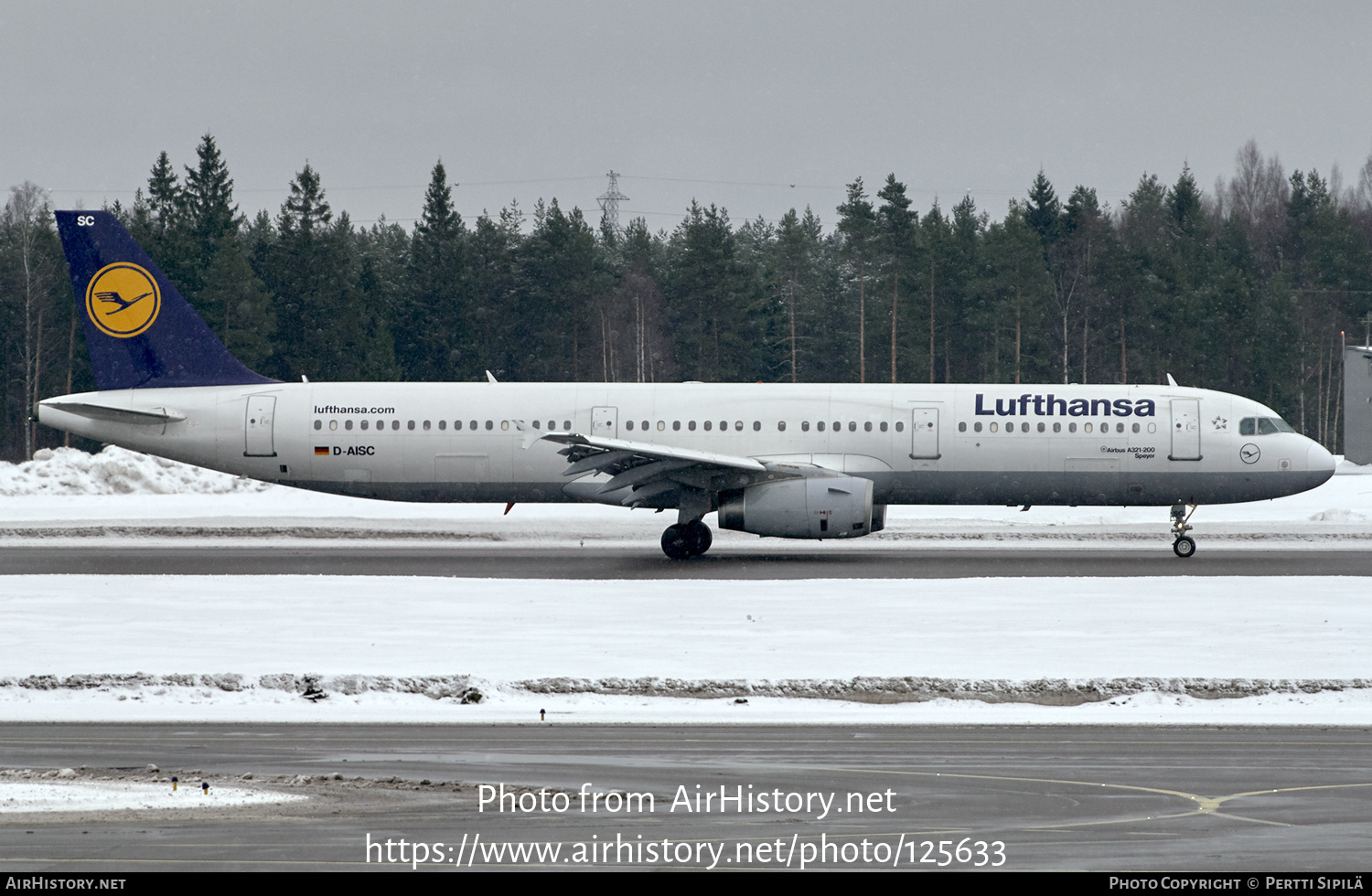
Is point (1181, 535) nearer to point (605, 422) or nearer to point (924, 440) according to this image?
point (924, 440)

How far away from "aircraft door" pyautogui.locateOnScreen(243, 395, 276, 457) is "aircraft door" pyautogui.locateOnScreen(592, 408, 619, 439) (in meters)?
6.64

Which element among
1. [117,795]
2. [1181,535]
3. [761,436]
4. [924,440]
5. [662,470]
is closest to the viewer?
[117,795]

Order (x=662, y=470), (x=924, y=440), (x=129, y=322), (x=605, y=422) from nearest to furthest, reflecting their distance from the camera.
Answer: (x=662, y=470)
(x=924, y=440)
(x=605, y=422)
(x=129, y=322)

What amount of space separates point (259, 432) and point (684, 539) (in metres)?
9.21

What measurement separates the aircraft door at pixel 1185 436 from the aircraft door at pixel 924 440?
476 cm

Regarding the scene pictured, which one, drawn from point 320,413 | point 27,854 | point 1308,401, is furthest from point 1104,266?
point 27,854

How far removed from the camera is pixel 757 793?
419 inches

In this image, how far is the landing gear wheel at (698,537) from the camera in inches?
1110

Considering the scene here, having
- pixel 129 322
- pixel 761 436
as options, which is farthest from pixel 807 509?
pixel 129 322

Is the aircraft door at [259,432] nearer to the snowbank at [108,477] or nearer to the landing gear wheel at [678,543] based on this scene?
the landing gear wheel at [678,543]

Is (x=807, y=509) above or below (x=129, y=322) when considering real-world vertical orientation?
below

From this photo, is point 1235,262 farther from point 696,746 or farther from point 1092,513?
point 696,746

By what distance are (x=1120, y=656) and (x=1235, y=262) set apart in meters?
75.1

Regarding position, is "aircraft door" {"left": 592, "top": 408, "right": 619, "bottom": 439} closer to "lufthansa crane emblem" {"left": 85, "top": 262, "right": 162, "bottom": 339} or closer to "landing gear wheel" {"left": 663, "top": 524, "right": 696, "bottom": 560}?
"landing gear wheel" {"left": 663, "top": 524, "right": 696, "bottom": 560}
